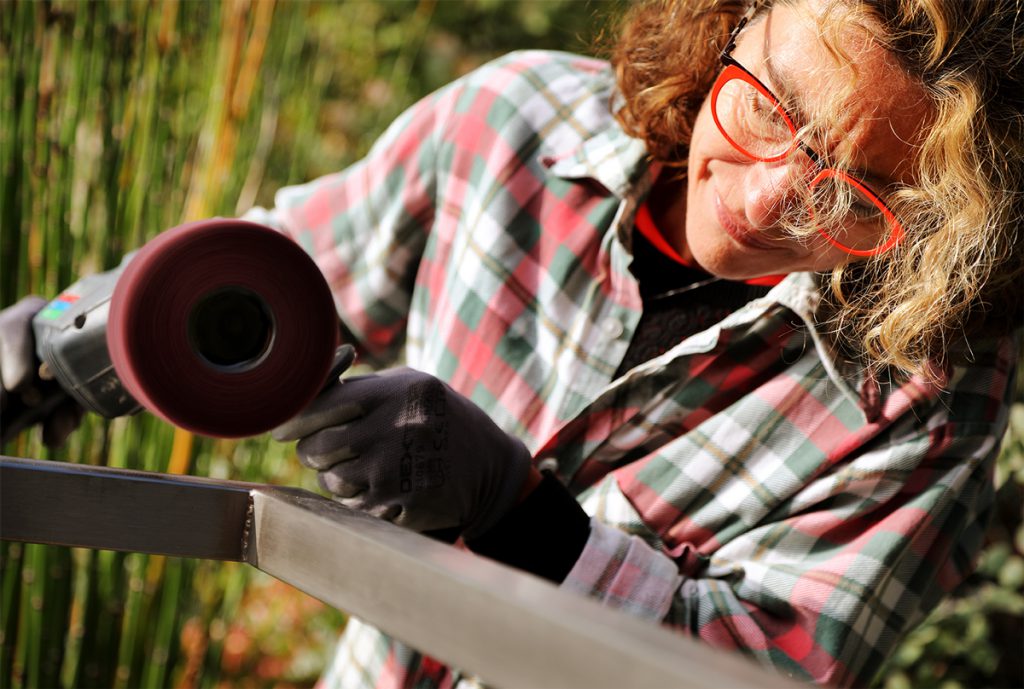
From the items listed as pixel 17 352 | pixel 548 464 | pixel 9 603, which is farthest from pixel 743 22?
pixel 9 603

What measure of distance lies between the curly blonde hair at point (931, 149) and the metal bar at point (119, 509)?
73 cm

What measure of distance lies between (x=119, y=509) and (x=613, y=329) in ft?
2.34

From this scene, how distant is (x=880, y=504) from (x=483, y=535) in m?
0.49

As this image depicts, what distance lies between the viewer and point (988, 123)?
101 centimetres

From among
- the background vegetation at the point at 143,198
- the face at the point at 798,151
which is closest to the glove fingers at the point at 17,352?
the background vegetation at the point at 143,198

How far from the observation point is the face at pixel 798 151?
3.19 ft

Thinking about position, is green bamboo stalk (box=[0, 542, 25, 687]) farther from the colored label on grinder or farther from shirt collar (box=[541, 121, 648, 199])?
shirt collar (box=[541, 121, 648, 199])

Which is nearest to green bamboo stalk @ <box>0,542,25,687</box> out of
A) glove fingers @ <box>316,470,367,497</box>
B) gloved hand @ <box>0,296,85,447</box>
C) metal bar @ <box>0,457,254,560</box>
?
gloved hand @ <box>0,296,85,447</box>

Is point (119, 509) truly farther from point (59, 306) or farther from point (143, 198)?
point (143, 198)

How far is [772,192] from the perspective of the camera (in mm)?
1040

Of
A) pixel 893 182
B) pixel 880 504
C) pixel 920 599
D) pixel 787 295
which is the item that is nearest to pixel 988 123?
pixel 893 182

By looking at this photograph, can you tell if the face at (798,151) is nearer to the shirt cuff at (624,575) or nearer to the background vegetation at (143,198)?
the shirt cuff at (624,575)

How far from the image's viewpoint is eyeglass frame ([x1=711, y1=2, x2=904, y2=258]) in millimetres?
1010

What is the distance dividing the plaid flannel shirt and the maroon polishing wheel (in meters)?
0.43
